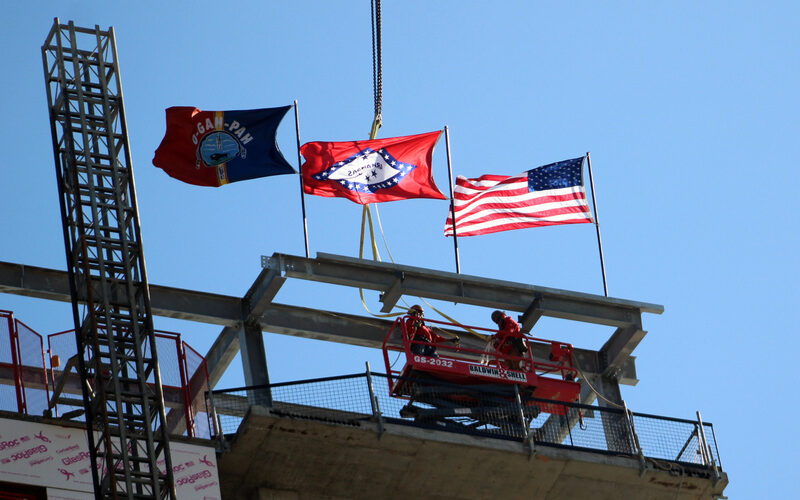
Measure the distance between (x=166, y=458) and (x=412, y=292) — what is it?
8775 millimetres

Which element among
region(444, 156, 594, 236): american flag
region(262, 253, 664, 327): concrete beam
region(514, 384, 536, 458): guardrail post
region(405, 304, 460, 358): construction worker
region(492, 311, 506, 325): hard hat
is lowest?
region(514, 384, 536, 458): guardrail post

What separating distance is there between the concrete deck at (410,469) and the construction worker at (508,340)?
7.90 feet

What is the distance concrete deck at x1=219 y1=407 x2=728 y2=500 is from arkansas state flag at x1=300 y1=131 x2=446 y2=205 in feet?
21.5

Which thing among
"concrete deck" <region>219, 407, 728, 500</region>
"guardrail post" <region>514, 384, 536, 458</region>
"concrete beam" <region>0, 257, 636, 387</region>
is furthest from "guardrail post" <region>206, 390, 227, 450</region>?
"guardrail post" <region>514, 384, 536, 458</region>

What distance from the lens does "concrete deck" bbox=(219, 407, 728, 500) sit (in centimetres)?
3738

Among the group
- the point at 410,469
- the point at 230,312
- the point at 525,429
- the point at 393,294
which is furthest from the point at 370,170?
the point at 410,469

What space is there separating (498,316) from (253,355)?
513cm

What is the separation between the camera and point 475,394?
3941 centimetres

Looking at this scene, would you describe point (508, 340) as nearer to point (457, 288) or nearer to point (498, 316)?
point (498, 316)

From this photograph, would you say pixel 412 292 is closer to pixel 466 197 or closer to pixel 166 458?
pixel 466 197

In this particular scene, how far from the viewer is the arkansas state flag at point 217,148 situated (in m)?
41.8

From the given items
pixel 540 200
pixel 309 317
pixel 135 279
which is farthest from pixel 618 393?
pixel 135 279

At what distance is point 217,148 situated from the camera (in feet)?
137

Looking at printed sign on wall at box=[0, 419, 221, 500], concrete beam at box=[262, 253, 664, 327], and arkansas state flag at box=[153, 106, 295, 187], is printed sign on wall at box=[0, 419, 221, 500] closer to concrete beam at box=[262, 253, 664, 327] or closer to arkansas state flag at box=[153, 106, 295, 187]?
concrete beam at box=[262, 253, 664, 327]
